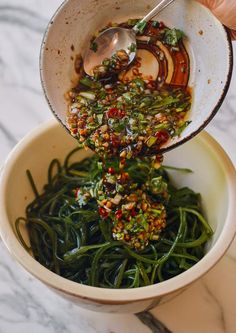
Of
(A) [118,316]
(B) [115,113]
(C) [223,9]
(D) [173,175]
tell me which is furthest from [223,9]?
(A) [118,316]

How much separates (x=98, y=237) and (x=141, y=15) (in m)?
0.59

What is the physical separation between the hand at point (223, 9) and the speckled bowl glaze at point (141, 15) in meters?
0.02

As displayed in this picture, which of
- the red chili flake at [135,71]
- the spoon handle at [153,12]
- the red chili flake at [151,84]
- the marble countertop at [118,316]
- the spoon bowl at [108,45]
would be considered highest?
the spoon handle at [153,12]

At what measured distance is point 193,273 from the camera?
4.48 feet

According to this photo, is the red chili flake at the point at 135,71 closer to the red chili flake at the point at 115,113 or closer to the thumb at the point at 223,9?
the red chili flake at the point at 115,113

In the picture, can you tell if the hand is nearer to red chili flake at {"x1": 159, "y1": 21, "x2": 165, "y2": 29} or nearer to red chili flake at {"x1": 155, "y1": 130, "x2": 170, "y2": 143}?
red chili flake at {"x1": 159, "y1": 21, "x2": 165, "y2": 29}

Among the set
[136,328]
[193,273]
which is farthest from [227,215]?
[136,328]

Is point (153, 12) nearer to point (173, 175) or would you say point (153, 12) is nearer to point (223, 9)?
point (223, 9)

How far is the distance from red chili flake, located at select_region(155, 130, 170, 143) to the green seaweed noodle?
0.24 m

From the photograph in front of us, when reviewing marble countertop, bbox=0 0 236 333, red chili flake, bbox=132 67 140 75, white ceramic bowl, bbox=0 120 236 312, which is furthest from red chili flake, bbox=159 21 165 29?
marble countertop, bbox=0 0 236 333

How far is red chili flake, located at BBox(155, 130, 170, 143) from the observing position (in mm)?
1421

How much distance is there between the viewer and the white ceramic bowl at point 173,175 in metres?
1.34

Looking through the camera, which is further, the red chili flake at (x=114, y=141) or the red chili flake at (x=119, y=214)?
the red chili flake at (x=119, y=214)

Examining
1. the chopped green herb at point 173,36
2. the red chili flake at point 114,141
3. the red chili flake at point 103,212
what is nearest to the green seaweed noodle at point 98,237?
the red chili flake at point 103,212
